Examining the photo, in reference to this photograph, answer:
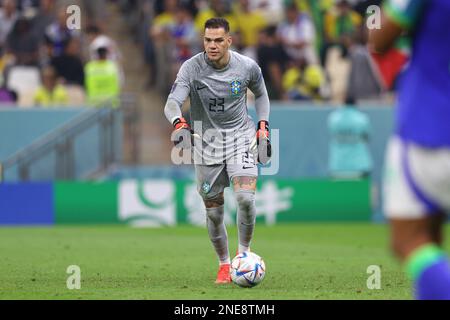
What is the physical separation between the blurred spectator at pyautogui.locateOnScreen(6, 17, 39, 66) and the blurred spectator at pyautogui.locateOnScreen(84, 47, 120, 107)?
139cm

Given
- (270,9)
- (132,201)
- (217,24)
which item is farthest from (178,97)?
(270,9)

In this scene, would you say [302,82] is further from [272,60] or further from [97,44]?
[97,44]

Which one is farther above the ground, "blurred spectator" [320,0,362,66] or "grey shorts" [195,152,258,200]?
"blurred spectator" [320,0,362,66]

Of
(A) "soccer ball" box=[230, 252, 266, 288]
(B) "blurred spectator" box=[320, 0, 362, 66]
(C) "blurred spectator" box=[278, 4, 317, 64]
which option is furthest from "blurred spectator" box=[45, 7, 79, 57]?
(A) "soccer ball" box=[230, 252, 266, 288]

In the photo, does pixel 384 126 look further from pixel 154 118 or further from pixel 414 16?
pixel 414 16

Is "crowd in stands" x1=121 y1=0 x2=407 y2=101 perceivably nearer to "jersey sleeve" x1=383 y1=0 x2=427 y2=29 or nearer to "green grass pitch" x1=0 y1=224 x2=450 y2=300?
"green grass pitch" x1=0 y1=224 x2=450 y2=300

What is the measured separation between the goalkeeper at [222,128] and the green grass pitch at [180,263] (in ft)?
2.32

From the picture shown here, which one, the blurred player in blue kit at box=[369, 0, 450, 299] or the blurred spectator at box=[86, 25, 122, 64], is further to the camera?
the blurred spectator at box=[86, 25, 122, 64]

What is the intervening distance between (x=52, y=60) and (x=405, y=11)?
1706cm

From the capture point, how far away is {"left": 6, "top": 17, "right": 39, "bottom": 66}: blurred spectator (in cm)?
2258

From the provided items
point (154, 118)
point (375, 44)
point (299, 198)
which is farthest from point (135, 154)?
point (375, 44)

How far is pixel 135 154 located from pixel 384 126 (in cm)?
499

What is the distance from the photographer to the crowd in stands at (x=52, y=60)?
21.8 m
